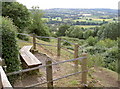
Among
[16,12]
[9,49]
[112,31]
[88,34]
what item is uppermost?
[16,12]

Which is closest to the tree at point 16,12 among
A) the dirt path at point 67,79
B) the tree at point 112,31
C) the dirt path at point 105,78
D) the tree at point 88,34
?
the dirt path at point 67,79

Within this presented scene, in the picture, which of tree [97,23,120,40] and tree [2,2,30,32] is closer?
tree [2,2,30,32]

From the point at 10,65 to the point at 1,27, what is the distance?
2.74 ft

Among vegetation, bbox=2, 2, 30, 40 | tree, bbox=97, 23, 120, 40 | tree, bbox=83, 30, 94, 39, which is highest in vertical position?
vegetation, bbox=2, 2, 30, 40

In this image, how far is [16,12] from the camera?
25.7 feet

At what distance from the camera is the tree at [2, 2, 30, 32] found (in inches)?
299

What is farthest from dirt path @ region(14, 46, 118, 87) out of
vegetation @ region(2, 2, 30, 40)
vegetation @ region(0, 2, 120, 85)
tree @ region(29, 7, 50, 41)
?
tree @ region(29, 7, 50, 41)

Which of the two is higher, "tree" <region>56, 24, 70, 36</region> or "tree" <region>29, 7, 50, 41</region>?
"tree" <region>29, 7, 50, 41</region>

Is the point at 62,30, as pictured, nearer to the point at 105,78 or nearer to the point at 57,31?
the point at 57,31

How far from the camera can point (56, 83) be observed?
3496 millimetres

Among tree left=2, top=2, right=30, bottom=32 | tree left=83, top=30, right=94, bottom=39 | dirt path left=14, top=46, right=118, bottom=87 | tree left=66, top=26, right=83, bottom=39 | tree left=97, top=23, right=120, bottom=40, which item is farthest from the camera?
tree left=66, top=26, right=83, bottom=39

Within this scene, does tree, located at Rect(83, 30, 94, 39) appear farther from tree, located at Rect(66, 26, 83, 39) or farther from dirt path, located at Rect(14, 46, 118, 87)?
dirt path, located at Rect(14, 46, 118, 87)

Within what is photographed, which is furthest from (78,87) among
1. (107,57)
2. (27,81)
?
(107,57)

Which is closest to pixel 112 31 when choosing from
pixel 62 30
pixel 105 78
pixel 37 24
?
pixel 37 24
